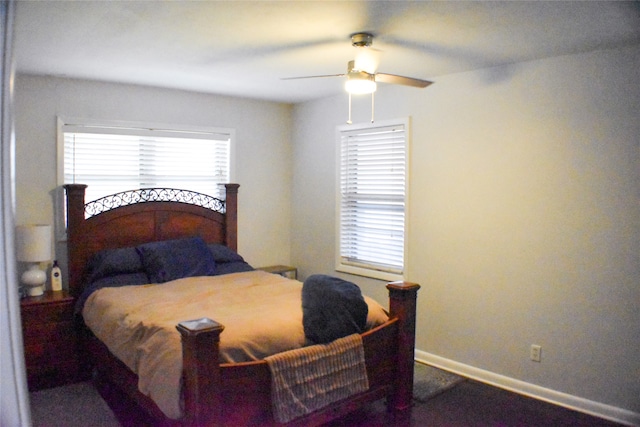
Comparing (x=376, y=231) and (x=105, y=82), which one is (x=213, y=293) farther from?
(x=105, y=82)

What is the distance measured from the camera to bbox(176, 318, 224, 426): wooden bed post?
2.20 meters

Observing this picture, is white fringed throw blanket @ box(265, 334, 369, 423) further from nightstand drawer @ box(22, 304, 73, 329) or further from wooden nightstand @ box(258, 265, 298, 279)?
wooden nightstand @ box(258, 265, 298, 279)

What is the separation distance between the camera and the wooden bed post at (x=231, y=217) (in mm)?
4824

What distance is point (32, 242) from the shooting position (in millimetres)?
3607

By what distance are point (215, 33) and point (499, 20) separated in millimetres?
1548

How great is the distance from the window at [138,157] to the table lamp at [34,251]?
0.35 meters

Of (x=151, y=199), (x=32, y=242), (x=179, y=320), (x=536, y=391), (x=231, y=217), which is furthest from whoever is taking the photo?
(x=231, y=217)

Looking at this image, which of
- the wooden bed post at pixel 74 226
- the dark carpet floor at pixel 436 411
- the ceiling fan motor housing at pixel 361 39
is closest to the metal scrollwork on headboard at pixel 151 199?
the wooden bed post at pixel 74 226

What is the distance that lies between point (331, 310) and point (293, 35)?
1594 millimetres

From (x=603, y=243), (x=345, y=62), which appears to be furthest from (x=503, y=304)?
(x=345, y=62)

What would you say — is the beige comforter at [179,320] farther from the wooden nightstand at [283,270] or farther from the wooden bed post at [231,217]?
the wooden nightstand at [283,270]

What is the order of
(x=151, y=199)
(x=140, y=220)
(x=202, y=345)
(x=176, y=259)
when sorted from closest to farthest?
(x=202, y=345)
(x=176, y=259)
(x=140, y=220)
(x=151, y=199)

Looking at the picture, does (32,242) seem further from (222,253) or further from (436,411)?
(436,411)

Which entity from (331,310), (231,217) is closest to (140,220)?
(231,217)
